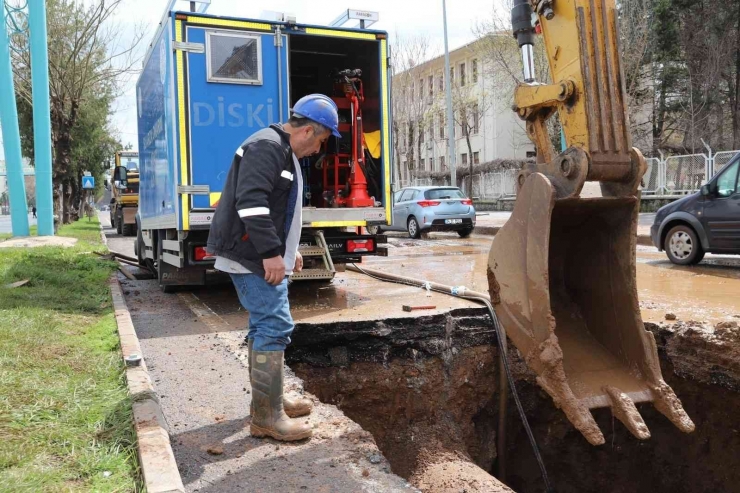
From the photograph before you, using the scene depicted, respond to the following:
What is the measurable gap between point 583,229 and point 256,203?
7.02 feet

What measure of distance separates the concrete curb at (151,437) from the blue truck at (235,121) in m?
2.79

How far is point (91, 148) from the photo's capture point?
2781cm

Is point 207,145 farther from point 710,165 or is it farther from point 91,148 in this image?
point 91,148

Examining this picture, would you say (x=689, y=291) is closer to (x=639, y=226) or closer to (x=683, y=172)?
(x=639, y=226)

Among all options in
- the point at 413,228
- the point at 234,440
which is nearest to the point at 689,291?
the point at 234,440

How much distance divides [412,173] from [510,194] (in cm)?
1468

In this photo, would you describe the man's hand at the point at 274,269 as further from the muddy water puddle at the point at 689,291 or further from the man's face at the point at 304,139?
the muddy water puddle at the point at 689,291

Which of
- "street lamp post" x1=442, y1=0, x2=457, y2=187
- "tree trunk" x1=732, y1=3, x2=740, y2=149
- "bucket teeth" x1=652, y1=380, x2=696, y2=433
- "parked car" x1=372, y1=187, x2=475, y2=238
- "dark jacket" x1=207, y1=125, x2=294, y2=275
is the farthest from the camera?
"street lamp post" x1=442, y1=0, x2=457, y2=187

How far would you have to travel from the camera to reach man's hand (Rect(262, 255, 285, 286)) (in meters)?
3.29

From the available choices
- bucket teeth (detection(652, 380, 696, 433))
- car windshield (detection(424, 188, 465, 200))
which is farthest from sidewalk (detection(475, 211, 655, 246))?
bucket teeth (detection(652, 380, 696, 433))

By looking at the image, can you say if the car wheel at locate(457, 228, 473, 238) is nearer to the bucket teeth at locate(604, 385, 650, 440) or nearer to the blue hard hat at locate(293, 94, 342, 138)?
the bucket teeth at locate(604, 385, 650, 440)

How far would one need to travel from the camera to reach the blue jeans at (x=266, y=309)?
343cm

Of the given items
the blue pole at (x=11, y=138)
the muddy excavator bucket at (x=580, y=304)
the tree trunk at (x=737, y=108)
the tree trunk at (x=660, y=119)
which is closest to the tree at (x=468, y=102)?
the tree trunk at (x=660, y=119)

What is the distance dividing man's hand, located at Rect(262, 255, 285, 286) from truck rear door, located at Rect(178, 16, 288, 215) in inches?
153
